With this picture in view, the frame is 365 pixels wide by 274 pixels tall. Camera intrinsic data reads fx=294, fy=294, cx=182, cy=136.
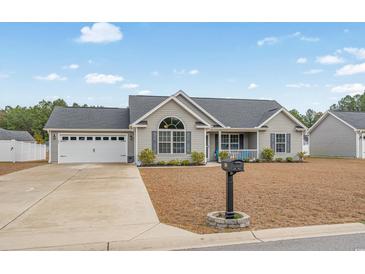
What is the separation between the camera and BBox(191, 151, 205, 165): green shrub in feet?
63.0

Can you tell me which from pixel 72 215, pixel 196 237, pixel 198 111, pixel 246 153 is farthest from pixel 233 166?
pixel 246 153

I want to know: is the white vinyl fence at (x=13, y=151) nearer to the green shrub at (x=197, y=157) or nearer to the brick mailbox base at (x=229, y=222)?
the green shrub at (x=197, y=157)

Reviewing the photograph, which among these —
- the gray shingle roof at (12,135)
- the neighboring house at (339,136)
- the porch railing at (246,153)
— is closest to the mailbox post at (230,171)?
the porch railing at (246,153)

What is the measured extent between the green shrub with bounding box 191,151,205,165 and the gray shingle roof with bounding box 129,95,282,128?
13.8 feet

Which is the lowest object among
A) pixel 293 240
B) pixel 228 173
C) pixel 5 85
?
pixel 293 240

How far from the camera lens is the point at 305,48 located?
763 inches

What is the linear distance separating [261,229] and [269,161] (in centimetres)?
1772

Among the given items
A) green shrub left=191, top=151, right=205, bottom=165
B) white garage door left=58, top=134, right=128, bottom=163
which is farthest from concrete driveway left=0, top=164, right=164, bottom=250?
white garage door left=58, top=134, right=128, bottom=163

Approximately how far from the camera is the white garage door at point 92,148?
834 inches

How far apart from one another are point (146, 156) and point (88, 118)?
276 inches

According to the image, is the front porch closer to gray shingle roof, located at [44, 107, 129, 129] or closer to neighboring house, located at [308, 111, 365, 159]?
gray shingle roof, located at [44, 107, 129, 129]

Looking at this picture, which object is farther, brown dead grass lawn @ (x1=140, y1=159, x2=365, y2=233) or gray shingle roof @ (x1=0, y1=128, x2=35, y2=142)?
gray shingle roof @ (x1=0, y1=128, x2=35, y2=142)
